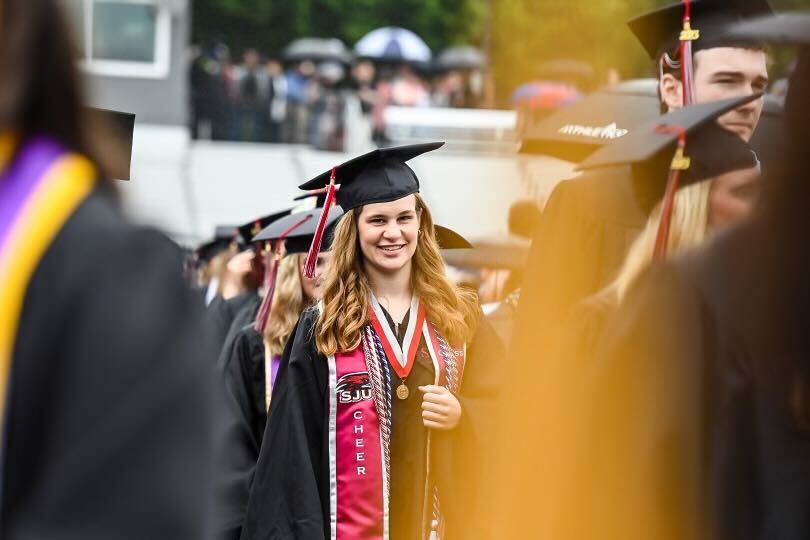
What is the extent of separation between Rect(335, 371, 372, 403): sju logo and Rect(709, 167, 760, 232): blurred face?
1772 millimetres

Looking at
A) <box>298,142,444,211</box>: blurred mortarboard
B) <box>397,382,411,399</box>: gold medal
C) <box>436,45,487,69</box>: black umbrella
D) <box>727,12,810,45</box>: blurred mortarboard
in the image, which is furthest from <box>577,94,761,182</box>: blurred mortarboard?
<box>436,45,487,69</box>: black umbrella

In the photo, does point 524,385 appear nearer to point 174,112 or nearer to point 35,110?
point 35,110

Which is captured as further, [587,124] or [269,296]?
[269,296]

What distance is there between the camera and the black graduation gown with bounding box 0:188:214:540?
4.99ft

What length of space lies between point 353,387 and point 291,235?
1.40m

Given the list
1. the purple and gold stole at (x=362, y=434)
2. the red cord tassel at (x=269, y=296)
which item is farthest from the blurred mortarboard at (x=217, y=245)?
the purple and gold stole at (x=362, y=434)

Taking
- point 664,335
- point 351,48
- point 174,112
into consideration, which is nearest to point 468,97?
point 174,112

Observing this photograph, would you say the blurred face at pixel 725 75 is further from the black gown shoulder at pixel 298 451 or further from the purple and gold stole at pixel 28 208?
the purple and gold stole at pixel 28 208

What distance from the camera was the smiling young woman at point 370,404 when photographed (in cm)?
450

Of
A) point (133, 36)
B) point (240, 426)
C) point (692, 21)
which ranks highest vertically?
point (133, 36)

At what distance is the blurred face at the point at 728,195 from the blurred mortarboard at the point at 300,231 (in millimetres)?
2700

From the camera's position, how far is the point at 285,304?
587cm

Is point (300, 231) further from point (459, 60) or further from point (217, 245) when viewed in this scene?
point (459, 60)

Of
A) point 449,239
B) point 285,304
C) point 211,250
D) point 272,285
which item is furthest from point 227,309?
point 211,250
